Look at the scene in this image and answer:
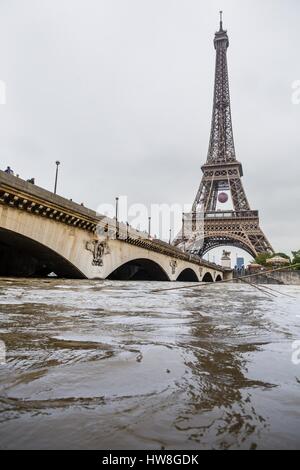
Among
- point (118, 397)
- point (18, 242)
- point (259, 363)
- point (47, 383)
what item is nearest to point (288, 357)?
point (259, 363)

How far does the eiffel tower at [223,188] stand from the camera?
6353 centimetres

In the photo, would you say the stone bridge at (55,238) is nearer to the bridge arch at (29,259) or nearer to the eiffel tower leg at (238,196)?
the bridge arch at (29,259)

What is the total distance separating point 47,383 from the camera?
1.58 metres

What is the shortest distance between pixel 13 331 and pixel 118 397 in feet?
6.03

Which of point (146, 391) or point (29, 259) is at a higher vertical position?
point (29, 259)

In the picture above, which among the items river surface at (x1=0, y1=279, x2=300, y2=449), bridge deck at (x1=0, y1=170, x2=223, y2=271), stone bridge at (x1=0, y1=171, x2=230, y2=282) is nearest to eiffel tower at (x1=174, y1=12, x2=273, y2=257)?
stone bridge at (x1=0, y1=171, x2=230, y2=282)

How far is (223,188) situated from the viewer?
75.2 metres

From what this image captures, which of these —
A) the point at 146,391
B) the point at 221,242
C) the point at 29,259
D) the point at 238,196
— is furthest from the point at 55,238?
the point at 221,242

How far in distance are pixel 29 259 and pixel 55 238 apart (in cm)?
620

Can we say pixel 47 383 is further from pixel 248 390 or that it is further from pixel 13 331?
pixel 13 331

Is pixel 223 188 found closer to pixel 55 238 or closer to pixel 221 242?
pixel 221 242

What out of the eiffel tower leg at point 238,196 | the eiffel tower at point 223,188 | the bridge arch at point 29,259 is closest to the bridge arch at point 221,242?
the eiffel tower at point 223,188

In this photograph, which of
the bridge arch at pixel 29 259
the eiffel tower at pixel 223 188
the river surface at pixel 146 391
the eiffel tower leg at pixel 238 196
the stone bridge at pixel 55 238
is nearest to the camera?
the river surface at pixel 146 391

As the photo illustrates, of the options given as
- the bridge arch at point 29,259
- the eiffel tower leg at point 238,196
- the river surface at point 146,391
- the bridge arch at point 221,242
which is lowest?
the river surface at point 146,391
